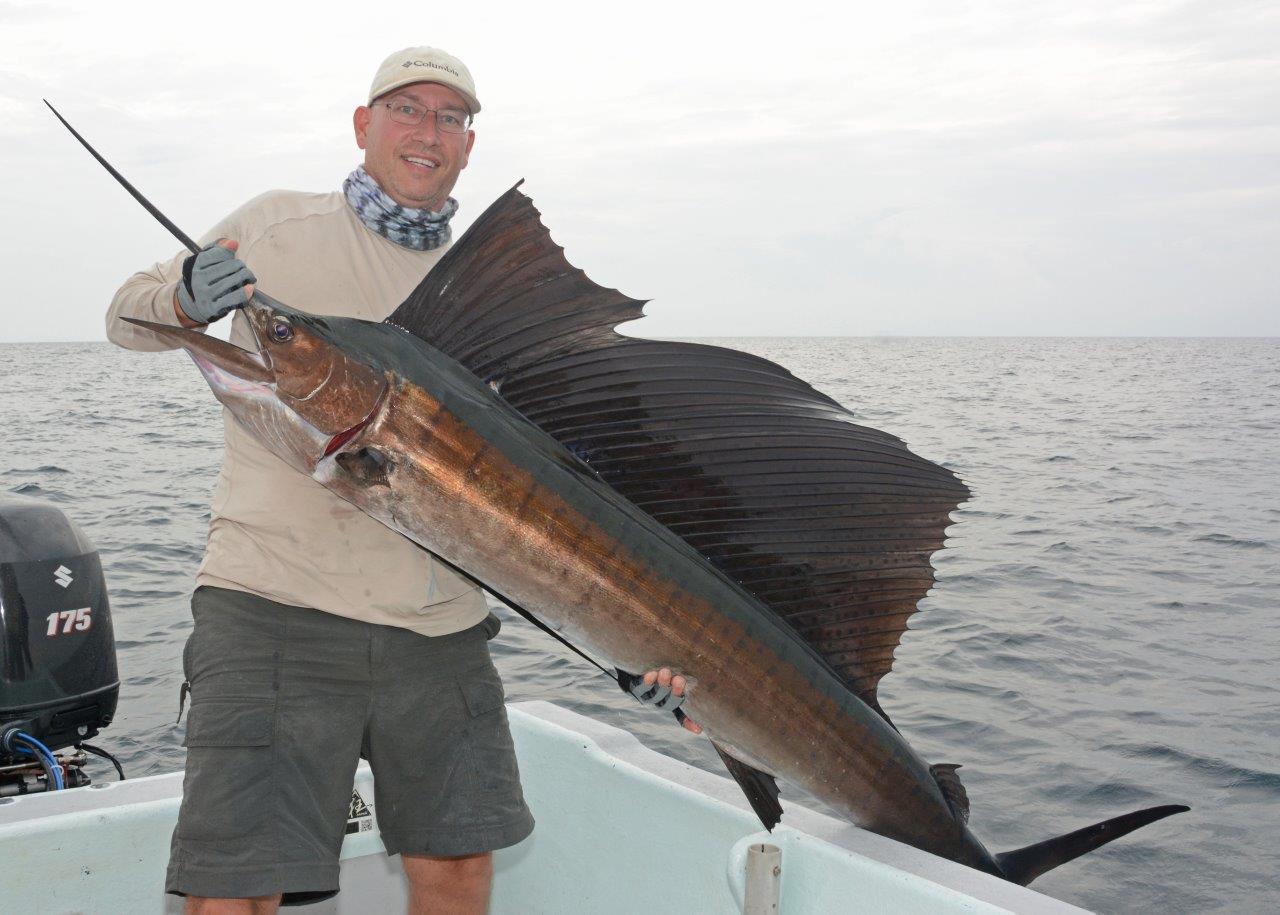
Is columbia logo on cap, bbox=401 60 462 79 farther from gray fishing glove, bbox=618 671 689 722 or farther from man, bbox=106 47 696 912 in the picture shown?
gray fishing glove, bbox=618 671 689 722

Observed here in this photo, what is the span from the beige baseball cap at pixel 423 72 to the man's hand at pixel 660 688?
1.26 m

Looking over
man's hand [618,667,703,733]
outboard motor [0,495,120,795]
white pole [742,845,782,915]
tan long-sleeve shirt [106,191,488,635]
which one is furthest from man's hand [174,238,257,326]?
outboard motor [0,495,120,795]

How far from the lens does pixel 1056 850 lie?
2131 millimetres

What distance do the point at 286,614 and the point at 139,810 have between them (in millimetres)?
607

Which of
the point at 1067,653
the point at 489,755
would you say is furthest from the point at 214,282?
the point at 1067,653

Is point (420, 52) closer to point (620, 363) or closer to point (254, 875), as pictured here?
point (620, 363)

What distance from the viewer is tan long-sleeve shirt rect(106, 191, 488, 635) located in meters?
2.10

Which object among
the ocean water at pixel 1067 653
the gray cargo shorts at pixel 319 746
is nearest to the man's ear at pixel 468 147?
the gray cargo shorts at pixel 319 746

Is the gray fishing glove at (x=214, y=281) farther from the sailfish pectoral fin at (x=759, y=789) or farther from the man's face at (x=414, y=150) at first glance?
the sailfish pectoral fin at (x=759, y=789)

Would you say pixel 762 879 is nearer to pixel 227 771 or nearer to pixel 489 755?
pixel 489 755

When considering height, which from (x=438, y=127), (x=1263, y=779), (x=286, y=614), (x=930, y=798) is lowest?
(x=1263, y=779)

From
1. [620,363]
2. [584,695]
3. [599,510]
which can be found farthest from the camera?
[584,695]

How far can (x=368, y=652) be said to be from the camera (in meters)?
2.18

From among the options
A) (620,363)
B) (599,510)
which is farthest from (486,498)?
(620,363)
